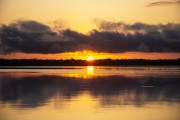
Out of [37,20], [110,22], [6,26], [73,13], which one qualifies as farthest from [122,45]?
[6,26]

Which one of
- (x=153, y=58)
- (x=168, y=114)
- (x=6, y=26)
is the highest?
(x=6, y=26)

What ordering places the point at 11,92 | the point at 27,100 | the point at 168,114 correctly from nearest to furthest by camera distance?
the point at 168,114 → the point at 27,100 → the point at 11,92

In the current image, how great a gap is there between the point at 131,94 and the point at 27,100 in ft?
4.53

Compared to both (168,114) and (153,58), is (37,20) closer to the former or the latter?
(153,58)

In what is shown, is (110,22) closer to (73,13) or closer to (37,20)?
(73,13)

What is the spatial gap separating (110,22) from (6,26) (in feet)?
4.08

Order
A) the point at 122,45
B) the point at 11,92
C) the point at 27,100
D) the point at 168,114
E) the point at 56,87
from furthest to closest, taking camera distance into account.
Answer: the point at 56,87 → the point at 11,92 → the point at 122,45 → the point at 27,100 → the point at 168,114

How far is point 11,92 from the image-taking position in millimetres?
5578

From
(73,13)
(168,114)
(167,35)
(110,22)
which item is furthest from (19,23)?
(168,114)

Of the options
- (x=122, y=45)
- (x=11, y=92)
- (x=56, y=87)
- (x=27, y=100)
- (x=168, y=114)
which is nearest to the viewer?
(x=168, y=114)

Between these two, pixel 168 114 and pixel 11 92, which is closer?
pixel 168 114

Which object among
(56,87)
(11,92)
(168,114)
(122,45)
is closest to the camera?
(168,114)

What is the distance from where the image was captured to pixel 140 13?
4797mm

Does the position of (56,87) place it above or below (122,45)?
below
